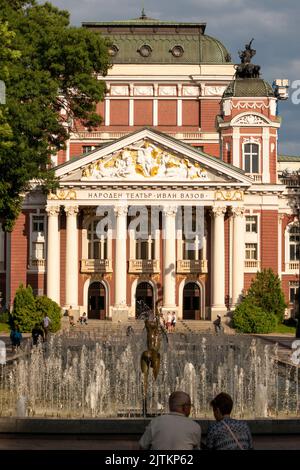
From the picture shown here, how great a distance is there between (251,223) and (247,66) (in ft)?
38.1

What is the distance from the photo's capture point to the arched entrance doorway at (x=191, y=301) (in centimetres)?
8056

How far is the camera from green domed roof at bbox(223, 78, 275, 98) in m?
80.5

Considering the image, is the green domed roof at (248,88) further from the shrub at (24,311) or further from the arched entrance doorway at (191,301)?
the shrub at (24,311)

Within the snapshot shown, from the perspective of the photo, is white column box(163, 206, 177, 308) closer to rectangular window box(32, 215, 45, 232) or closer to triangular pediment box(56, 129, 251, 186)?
triangular pediment box(56, 129, 251, 186)

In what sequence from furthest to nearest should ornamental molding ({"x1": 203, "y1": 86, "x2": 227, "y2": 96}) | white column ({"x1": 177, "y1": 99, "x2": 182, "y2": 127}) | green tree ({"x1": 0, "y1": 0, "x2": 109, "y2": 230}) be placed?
1. white column ({"x1": 177, "y1": 99, "x2": 182, "y2": 127})
2. ornamental molding ({"x1": 203, "y1": 86, "x2": 227, "y2": 96})
3. green tree ({"x1": 0, "y1": 0, "x2": 109, "y2": 230})

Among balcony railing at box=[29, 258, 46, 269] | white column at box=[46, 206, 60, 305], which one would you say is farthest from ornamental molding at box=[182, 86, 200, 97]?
balcony railing at box=[29, 258, 46, 269]

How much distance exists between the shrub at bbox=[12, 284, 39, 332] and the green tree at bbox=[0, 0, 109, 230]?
1202 centimetres

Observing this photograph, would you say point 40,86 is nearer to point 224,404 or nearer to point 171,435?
point 224,404

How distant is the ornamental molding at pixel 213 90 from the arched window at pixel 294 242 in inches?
539

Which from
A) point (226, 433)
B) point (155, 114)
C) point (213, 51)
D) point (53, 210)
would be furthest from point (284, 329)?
point (226, 433)

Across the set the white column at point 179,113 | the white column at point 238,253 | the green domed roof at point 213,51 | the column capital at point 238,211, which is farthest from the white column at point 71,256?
the green domed roof at point 213,51

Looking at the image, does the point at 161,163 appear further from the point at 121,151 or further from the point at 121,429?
the point at 121,429

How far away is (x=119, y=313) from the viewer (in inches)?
3022

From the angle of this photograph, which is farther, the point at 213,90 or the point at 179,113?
the point at 179,113
